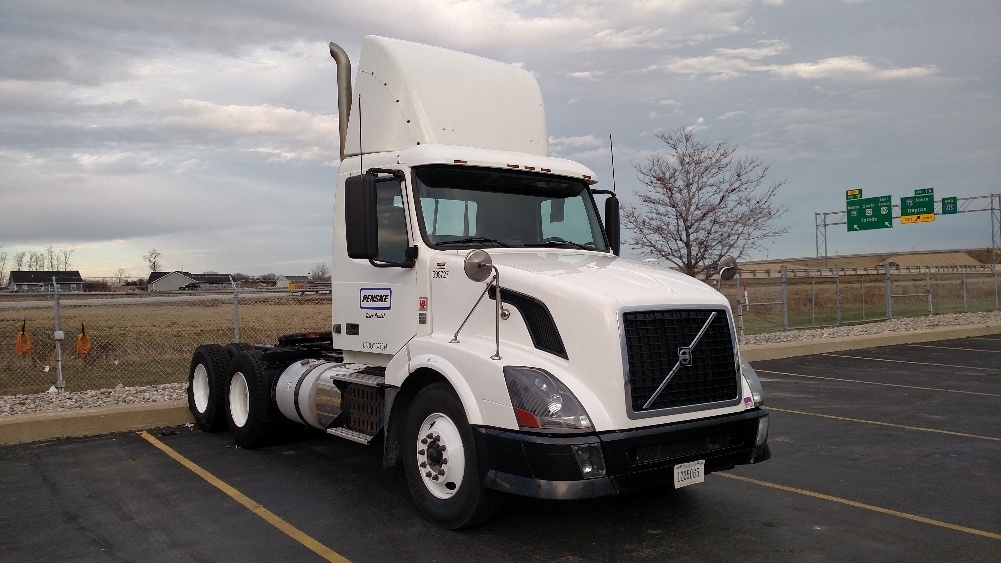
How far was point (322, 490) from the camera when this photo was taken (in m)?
6.64

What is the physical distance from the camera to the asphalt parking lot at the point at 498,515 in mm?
5117

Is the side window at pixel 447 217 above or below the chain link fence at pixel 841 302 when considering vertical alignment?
above

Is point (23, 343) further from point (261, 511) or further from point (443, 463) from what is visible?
point (443, 463)

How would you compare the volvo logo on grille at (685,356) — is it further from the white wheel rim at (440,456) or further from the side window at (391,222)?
the side window at (391,222)

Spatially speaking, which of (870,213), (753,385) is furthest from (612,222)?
(870,213)

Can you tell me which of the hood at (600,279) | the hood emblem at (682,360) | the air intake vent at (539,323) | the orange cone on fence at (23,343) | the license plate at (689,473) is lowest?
the license plate at (689,473)

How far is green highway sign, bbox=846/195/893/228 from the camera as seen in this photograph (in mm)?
49875

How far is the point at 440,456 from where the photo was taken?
17.8 ft

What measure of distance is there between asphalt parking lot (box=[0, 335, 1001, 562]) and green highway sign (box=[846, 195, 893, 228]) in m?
45.0

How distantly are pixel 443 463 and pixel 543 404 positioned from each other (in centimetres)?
103

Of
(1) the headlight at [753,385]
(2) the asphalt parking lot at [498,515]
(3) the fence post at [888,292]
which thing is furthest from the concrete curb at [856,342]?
(1) the headlight at [753,385]

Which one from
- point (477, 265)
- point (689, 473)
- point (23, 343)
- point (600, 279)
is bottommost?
point (689, 473)

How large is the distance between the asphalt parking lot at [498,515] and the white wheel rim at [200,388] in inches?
13.5

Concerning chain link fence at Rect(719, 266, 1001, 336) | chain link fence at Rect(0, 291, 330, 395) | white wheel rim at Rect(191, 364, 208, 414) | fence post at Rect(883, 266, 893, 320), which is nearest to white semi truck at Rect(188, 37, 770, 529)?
white wheel rim at Rect(191, 364, 208, 414)
